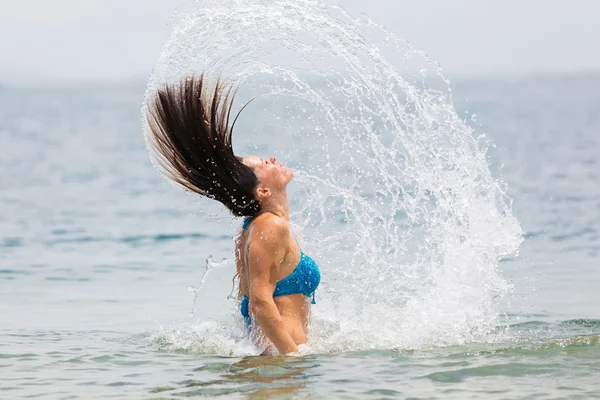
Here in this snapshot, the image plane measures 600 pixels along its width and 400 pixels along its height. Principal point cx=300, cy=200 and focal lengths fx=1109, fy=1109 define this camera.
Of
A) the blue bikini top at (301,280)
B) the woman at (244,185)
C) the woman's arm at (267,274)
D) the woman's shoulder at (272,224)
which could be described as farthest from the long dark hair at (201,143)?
the blue bikini top at (301,280)

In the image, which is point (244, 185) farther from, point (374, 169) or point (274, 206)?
point (374, 169)

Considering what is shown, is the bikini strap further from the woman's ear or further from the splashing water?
the splashing water

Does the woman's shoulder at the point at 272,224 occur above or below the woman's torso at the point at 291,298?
above

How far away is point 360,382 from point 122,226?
12975mm

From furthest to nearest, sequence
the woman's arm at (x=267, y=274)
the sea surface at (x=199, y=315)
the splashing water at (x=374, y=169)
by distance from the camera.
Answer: the splashing water at (x=374, y=169) < the woman's arm at (x=267, y=274) < the sea surface at (x=199, y=315)

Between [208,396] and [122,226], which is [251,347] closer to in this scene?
[208,396]

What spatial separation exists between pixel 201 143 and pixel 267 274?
1160 millimetres

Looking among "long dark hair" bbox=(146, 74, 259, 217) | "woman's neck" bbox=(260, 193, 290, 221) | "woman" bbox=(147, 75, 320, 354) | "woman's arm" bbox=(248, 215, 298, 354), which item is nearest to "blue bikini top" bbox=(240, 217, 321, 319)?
"woman" bbox=(147, 75, 320, 354)

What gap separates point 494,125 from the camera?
53.3 metres

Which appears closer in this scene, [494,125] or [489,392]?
[489,392]

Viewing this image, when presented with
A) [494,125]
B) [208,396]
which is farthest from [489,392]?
[494,125]

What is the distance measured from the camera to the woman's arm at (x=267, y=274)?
8188 millimetres

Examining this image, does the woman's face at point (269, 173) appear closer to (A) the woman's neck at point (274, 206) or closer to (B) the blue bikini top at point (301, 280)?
(A) the woman's neck at point (274, 206)

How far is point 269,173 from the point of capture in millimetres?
8555
